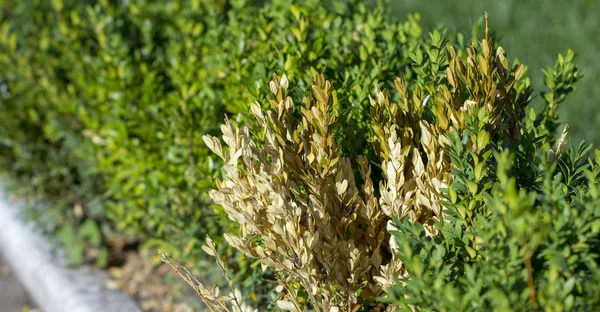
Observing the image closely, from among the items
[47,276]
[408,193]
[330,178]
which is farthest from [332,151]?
[47,276]

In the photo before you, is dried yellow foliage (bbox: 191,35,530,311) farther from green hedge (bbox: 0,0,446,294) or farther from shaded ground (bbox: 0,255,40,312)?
shaded ground (bbox: 0,255,40,312)

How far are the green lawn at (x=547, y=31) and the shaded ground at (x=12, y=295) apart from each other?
9.51ft

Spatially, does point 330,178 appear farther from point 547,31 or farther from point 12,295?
point 547,31

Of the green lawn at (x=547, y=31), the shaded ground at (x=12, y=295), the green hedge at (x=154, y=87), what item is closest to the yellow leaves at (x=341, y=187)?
the green hedge at (x=154, y=87)

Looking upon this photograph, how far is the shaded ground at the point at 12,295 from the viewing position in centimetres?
382

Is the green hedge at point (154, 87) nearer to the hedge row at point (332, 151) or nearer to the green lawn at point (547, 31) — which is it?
the hedge row at point (332, 151)

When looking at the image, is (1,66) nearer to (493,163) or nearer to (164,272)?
(164,272)

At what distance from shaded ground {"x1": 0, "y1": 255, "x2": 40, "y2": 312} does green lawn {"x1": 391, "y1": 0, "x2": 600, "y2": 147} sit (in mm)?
2900

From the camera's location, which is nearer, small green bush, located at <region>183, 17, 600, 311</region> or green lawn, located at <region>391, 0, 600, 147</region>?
small green bush, located at <region>183, 17, 600, 311</region>

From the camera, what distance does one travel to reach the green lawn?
13.7 feet

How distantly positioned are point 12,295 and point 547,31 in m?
4.42

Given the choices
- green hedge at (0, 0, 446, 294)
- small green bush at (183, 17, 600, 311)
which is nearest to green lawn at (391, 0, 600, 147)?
green hedge at (0, 0, 446, 294)

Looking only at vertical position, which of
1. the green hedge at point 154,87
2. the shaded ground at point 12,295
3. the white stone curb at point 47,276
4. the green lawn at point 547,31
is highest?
the green lawn at point 547,31

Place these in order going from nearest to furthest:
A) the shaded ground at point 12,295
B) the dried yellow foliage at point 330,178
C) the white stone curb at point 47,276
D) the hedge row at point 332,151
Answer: the hedge row at point 332,151 < the dried yellow foliage at point 330,178 < the white stone curb at point 47,276 < the shaded ground at point 12,295
